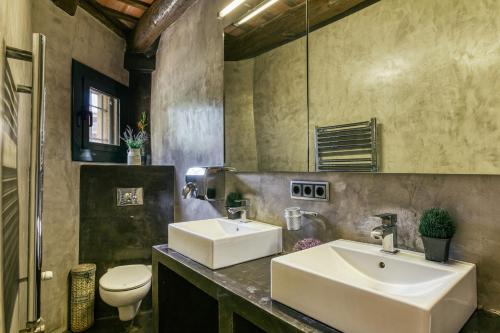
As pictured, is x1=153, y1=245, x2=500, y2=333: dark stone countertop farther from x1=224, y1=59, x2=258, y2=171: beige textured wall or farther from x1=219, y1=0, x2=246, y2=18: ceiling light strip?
x1=219, y1=0, x2=246, y2=18: ceiling light strip

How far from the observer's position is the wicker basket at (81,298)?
2.33 metres

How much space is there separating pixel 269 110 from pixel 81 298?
219cm

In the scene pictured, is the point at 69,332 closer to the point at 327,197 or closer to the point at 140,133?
the point at 140,133

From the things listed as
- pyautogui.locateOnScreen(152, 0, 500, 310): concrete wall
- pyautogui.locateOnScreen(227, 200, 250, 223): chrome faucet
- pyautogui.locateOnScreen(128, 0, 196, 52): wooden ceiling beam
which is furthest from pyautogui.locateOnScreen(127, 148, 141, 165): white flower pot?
pyautogui.locateOnScreen(227, 200, 250, 223): chrome faucet

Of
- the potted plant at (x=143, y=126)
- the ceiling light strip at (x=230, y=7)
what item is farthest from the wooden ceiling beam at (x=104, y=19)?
the ceiling light strip at (x=230, y=7)

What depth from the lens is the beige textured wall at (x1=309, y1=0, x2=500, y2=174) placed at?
985 mm

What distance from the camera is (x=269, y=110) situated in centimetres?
179

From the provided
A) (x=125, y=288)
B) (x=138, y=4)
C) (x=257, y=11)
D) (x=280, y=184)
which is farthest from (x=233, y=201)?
(x=138, y=4)

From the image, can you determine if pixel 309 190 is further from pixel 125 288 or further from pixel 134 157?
pixel 134 157

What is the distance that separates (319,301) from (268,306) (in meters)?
0.19

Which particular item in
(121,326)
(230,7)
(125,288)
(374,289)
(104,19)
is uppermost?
(104,19)

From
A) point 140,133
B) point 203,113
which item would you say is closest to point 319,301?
point 203,113

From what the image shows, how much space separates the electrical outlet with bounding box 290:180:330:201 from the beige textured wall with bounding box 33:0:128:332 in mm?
1941

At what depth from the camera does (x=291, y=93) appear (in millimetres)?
1655
